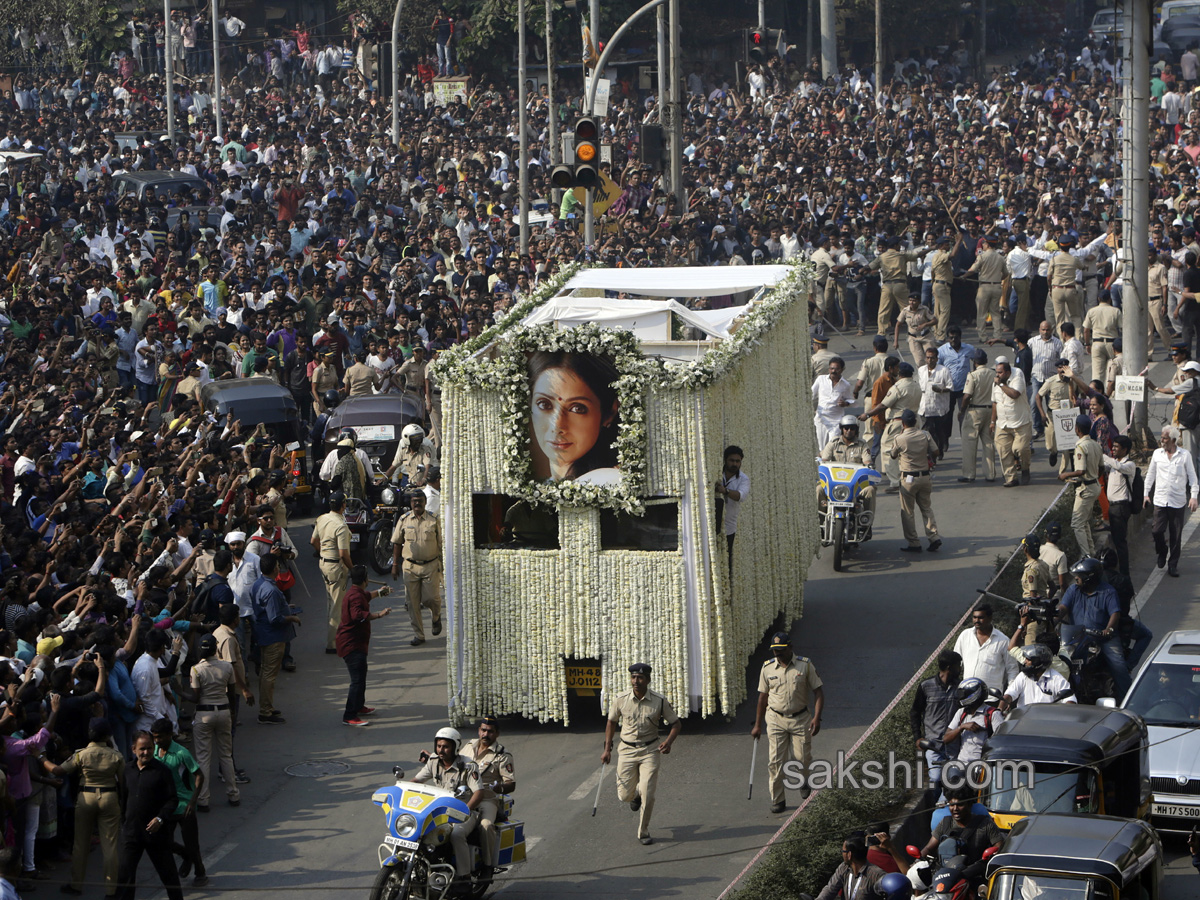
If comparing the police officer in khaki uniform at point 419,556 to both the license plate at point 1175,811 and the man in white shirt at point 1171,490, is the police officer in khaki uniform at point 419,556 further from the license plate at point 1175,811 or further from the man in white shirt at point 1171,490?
the man in white shirt at point 1171,490

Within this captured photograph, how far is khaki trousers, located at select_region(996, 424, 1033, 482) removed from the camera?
72.2 feet

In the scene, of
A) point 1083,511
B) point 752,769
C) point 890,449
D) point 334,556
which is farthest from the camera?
point 890,449

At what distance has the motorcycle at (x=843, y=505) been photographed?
19.5m

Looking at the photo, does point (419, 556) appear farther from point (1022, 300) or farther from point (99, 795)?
point (1022, 300)

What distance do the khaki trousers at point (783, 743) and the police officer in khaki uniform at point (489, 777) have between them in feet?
7.30

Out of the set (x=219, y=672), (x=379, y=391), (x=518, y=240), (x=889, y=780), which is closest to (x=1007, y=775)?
(x=889, y=780)

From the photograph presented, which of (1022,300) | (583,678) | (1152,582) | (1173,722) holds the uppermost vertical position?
(1022,300)

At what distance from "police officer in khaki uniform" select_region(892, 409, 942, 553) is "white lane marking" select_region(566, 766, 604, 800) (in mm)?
6881

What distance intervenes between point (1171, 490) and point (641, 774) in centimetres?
822

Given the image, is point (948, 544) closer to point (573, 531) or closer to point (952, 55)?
point (573, 531)

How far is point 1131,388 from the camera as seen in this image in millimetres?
21391

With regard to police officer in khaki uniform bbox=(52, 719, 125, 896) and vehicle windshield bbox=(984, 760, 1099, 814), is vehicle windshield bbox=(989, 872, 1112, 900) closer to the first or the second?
vehicle windshield bbox=(984, 760, 1099, 814)

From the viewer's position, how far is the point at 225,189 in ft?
118

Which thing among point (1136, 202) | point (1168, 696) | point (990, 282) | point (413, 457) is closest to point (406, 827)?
point (1168, 696)
